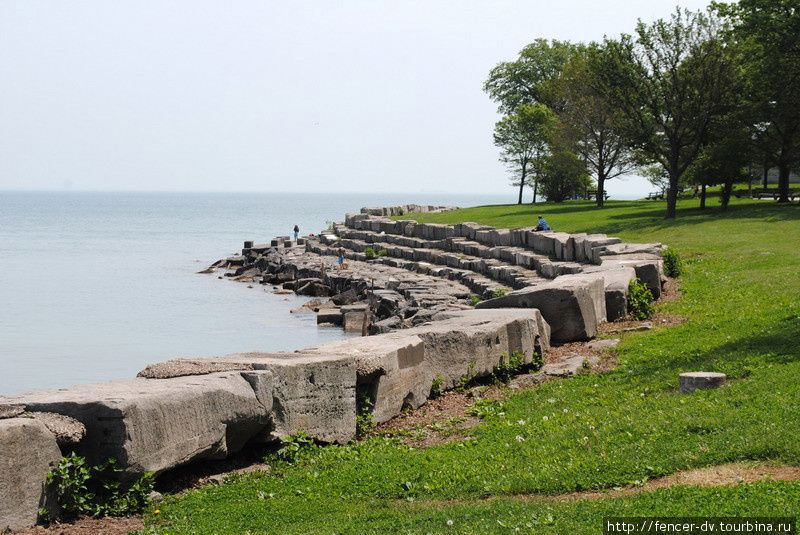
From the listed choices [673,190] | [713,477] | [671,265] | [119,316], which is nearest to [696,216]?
[673,190]

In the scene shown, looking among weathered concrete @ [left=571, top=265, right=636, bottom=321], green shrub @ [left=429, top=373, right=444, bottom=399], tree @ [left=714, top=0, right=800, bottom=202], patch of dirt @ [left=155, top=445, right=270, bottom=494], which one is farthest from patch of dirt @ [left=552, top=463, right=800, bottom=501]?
tree @ [left=714, top=0, right=800, bottom=202]

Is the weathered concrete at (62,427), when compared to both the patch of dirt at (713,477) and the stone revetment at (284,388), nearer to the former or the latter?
the stone revetment at (284,388)

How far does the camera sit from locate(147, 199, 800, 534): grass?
6.79m

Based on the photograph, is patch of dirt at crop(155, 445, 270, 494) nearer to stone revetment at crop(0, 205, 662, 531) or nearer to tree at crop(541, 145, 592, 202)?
stone revetment at crop(0, 205, 662, 531)

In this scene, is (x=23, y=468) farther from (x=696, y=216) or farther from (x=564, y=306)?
(x=696, y=216)

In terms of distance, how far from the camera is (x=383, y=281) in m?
37.4

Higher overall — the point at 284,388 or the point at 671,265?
the point at 671,265

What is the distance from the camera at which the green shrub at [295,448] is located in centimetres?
957

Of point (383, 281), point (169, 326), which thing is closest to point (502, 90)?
point (383, 281)

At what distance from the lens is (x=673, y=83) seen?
134ft

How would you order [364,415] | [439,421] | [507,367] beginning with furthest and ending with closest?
[507,367], [439,421], [364,415]

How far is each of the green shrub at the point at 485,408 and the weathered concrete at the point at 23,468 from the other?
5503mm

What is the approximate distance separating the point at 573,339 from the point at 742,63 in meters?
30.2

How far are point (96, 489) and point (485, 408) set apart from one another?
17.2ft
